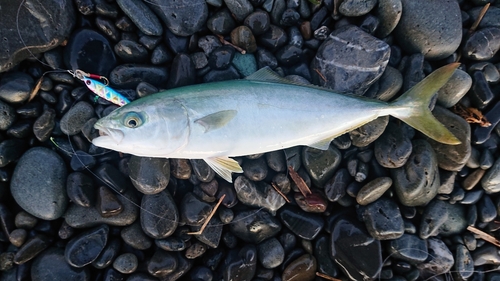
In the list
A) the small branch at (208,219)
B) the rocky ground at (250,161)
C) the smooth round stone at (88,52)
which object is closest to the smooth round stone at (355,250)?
the rocky ground at (250,161)

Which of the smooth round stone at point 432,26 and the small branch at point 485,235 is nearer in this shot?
the smooth round stone at point 432,26

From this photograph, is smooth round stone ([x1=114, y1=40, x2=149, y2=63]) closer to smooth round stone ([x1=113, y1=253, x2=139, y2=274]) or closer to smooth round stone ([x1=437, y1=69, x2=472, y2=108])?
smooth round stone ([x1=113, y1=253, x2=139, y2=274])

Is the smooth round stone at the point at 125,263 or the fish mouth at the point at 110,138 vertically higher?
the fish mouth at the point at 110,138

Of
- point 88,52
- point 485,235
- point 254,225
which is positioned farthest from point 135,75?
point 485,235

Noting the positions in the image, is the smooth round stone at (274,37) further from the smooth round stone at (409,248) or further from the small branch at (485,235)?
the small branch at (485,235)

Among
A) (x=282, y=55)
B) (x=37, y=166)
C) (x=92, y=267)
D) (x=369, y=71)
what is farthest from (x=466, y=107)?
(x=37, y=166)

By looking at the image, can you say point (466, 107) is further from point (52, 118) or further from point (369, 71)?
point (52, 118)
